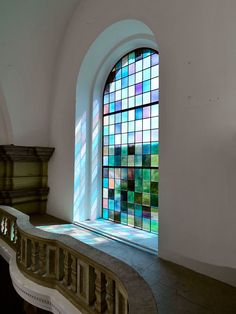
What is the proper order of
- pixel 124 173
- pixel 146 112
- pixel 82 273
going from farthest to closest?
pixel 124 173, pixel 146 112, pixel 82 273

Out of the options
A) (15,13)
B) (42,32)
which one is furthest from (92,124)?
(15,13)

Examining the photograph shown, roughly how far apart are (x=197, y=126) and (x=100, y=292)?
1838 mm

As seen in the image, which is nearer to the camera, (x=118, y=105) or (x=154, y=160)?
(x=154, y=160)

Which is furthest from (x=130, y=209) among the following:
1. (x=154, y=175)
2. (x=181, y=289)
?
(x=181, y=289)

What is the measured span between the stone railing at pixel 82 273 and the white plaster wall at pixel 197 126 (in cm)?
116

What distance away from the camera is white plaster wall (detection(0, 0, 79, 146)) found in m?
3.87

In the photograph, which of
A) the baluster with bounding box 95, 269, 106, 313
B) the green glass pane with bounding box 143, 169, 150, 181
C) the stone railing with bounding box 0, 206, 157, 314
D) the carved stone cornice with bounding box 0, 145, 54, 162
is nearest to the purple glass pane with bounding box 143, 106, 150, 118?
the green glass pane with bounding box 143, 169, 150, 181

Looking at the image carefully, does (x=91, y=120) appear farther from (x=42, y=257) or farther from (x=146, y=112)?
(x=42, y=257)

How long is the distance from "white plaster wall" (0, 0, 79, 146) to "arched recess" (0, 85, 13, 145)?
0.05m

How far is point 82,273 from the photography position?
180 cm

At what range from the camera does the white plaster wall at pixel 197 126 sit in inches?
85.4

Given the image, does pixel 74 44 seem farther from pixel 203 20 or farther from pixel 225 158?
pixel 225 158

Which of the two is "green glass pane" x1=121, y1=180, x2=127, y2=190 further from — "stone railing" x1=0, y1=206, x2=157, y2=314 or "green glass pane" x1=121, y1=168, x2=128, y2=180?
"stone railing" x1=0, y1=206, x2=157, y2=314

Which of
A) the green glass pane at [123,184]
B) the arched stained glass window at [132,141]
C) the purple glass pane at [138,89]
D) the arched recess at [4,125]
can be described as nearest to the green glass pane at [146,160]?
the arched stained glass window at [132,141]
